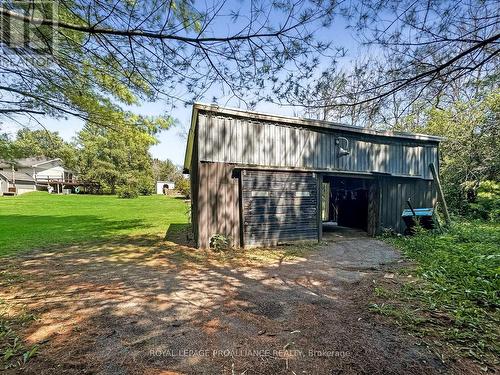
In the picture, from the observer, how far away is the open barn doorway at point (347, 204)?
11.1 m

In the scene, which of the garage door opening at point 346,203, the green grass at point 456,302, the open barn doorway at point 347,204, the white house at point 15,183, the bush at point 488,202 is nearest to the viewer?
the green grass at point 456,302

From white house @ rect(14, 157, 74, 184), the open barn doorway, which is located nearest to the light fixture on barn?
the open barn doorway

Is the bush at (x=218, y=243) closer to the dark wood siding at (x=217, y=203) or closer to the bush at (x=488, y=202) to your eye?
the dark wood siding at (x=217, y=203)

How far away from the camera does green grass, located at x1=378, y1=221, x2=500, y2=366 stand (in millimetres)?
2455

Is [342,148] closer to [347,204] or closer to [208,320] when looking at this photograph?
[347,204]

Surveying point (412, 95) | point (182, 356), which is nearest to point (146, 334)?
point (182, 356)

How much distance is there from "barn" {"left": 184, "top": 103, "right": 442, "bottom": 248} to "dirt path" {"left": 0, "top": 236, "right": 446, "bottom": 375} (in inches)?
78.2

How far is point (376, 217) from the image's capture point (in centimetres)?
925

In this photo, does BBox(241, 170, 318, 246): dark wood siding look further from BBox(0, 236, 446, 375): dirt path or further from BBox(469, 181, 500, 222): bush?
BBox(469, 181, 500, 222): bush

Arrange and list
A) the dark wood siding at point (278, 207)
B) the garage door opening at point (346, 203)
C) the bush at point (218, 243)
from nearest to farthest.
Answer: the bush at point (218, 243) → the dark wood siding at point (278, 207) → the garage door opening at point (346, 203)

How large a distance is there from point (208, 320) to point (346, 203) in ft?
36.4

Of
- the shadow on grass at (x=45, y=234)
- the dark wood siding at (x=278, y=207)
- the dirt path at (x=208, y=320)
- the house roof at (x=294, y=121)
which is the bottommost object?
the shadow on grass at (x=45, y=234)

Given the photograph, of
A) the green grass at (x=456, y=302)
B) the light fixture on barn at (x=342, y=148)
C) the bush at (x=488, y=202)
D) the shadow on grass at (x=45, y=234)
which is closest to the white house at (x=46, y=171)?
the shadow on grass at (x=45, y=234)

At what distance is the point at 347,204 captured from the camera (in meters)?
12.5
